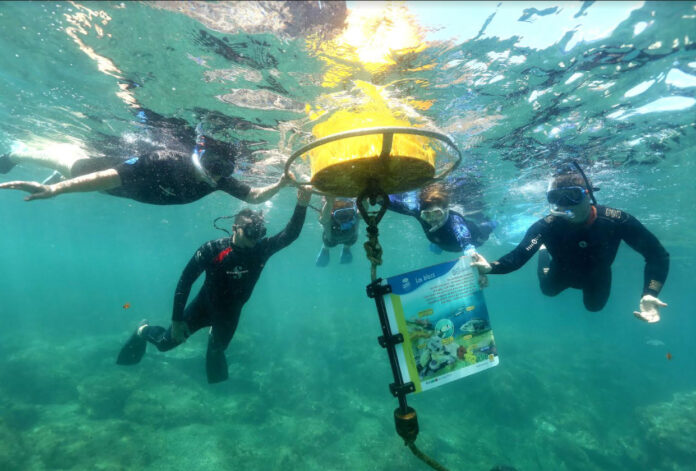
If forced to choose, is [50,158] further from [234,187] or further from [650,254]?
[650,254]

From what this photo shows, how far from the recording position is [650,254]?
5.40 meters

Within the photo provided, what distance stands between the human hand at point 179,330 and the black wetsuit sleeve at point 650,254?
9016 mm

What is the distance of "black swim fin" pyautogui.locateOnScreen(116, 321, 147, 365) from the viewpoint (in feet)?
29.1

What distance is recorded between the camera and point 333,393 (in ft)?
56.1

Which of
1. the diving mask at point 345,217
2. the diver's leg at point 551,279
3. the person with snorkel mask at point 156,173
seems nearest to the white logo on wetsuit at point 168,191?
the person with snorkel mask at point 156,173

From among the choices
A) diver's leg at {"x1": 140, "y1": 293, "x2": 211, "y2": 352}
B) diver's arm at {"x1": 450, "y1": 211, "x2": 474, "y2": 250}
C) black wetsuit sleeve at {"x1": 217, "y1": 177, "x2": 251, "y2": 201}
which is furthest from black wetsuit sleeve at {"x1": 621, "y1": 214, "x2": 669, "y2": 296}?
diver's leg at {"x1": 140, "y1": 293, "x2": 211, "y2": 352}

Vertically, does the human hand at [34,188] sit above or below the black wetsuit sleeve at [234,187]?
below

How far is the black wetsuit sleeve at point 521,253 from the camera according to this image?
185 inches

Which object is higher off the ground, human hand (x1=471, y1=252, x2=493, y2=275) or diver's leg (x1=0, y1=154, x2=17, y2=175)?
diver's leg (x1=0, y1=154, x2=17, y2=175)

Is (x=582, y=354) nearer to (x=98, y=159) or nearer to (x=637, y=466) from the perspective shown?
(x=637, y=466)

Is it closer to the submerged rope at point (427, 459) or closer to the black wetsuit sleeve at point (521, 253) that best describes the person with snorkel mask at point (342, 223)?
the black wetsuit sleeve at point (521, 253)

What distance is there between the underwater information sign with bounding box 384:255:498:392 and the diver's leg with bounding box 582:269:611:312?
5.80 m

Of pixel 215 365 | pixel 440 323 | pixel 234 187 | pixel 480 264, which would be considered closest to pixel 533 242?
pixel 480 264

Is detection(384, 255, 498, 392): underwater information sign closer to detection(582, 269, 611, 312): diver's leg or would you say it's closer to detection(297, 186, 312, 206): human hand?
detection(297, 186, 312, 206): human hand
